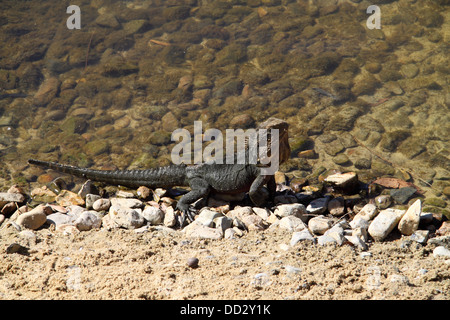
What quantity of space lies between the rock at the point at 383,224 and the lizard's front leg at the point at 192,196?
2.04 m

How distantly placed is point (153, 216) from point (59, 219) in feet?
3.58

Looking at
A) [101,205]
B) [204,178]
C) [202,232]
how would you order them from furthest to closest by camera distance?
[204,178], [101,205], [202,232]

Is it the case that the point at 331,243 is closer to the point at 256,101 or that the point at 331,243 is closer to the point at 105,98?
the point at 256,101

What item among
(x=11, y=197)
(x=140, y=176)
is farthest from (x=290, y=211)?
(x=11, y=197)

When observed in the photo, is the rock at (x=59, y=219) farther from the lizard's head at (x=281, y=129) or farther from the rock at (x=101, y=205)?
the lizard's head at (x=281, y=129)

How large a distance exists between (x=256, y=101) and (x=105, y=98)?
10.4 feet

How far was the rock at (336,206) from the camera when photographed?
4871 millimetres

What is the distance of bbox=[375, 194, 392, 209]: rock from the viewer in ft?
17.1

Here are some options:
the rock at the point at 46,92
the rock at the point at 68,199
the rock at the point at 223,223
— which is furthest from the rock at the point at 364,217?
the rock at the point at 46,92

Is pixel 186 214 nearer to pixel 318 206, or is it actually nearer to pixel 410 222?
pixel 318 206

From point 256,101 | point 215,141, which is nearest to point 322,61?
point 256,101

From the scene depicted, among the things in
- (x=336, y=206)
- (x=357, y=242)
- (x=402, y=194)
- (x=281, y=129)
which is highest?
(x=281, y=129)

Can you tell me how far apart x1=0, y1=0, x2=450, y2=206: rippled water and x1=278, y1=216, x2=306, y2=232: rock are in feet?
6.15

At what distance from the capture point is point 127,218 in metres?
4.48
